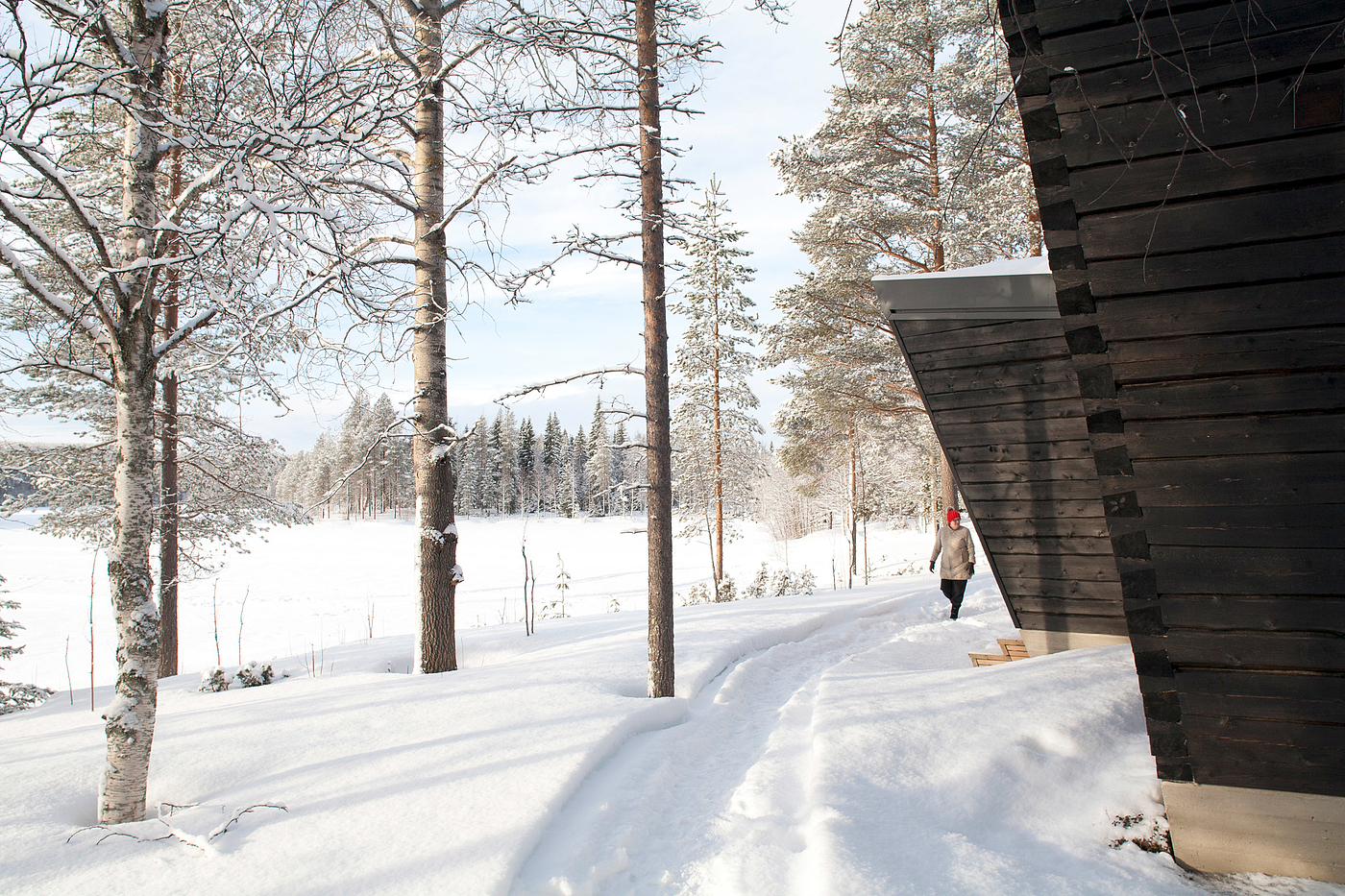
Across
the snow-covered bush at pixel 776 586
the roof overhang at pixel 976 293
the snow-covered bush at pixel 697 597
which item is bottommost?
the snow-covered bush at pixel 697 597

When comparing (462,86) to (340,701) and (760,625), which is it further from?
(760,625)

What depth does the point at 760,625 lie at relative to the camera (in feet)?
27.1

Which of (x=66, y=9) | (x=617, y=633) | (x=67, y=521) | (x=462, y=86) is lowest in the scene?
(x=617, y=633)

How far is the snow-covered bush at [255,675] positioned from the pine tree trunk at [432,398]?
1.68m

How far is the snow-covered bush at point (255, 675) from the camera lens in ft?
20.0

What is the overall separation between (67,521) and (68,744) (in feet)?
19.8

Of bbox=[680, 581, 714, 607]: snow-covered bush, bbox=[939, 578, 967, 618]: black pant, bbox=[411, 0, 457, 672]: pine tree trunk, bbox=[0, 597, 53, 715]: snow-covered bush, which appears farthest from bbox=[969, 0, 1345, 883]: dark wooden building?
bbox=[680, 581, 714, 607]: snow-covered bush

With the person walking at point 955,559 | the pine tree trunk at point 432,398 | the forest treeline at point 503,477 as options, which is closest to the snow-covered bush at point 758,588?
the person walking at point 955,559

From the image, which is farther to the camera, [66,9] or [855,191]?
[855,191]

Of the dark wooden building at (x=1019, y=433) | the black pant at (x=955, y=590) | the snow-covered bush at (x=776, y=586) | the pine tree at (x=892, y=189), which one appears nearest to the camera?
the dark wooden building at (x=1019, y=433)

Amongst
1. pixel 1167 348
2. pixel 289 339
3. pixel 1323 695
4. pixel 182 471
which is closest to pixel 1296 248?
pixel 1167 348

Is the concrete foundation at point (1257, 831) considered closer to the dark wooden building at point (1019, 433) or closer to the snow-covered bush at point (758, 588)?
the dark wooden building at point (1019, 433)

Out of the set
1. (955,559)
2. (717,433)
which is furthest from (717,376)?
(955,559)

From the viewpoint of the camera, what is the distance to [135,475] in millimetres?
3209
